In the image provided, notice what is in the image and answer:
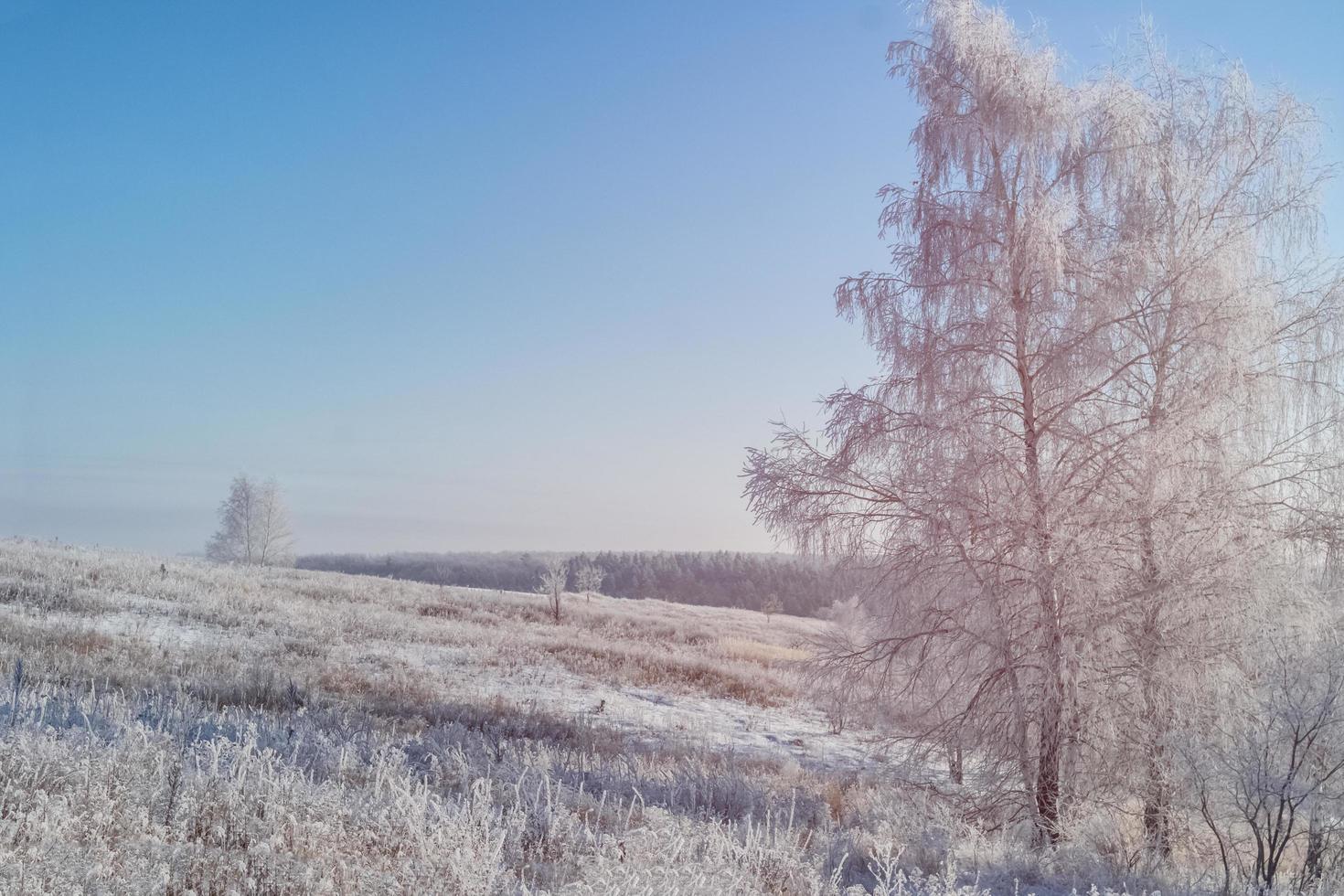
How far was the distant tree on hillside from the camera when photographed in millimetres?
55938

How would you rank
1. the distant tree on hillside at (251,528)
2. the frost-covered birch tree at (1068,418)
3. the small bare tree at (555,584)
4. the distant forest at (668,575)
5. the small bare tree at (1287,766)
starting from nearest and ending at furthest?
the small bare tree at (1287,766), the frost-covered birch tree at (1068,418), the small bare tree at (555,584), the distant tree on hillside at (251,528), the distant forest at (668,575)

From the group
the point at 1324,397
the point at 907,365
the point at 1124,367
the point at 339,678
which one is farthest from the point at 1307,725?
the point at 339,678

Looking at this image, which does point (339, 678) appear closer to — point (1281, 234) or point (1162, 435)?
point (1162, 435)

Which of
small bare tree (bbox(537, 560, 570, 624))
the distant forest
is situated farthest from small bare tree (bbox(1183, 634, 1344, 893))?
the distant forest

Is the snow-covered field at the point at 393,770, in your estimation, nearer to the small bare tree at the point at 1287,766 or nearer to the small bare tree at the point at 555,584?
the small bare tree at the point at 1287,766

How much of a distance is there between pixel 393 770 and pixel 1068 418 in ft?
23.5

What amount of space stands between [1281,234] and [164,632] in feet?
56.7

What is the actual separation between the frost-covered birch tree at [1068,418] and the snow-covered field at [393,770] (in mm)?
1670

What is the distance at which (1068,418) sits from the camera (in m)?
7.94

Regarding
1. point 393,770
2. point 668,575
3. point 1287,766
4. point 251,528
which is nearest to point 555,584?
point 393,770

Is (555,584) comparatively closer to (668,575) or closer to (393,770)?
(393,770)

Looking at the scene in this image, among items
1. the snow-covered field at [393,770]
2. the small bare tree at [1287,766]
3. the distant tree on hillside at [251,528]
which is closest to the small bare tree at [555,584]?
the snow-covered field at [393,770]

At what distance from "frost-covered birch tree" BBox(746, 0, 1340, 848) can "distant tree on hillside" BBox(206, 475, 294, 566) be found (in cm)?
5773

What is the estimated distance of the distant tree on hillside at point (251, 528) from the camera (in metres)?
55.9
